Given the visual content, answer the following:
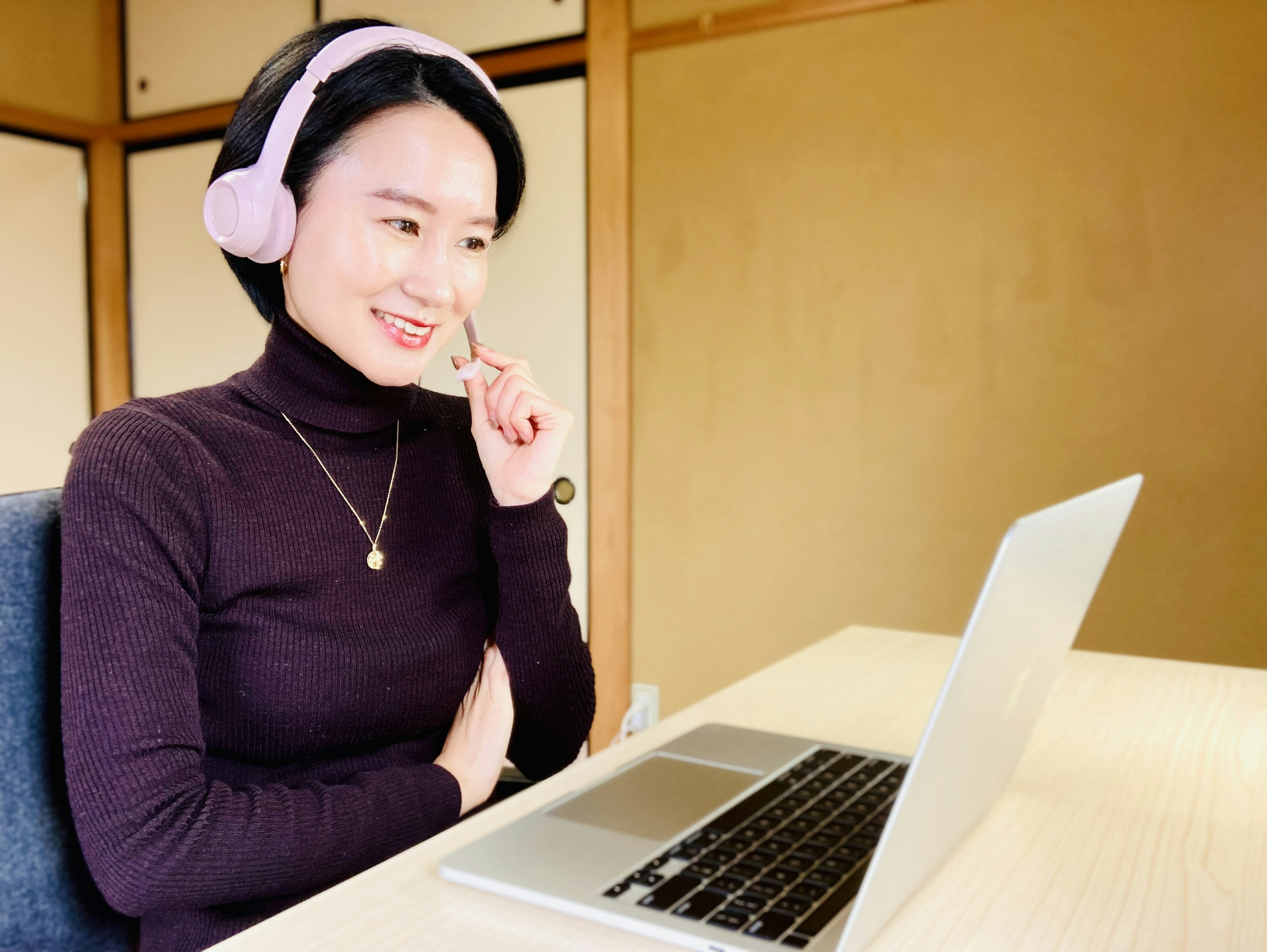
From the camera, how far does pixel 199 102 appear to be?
305cm

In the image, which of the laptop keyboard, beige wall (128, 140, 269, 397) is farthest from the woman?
beige wall (128, 140, 269, 397)

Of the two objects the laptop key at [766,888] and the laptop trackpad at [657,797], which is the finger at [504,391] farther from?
the laptop key at [766,888]

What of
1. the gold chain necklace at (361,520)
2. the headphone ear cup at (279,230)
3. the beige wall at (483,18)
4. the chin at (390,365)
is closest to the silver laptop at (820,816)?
the gold chain necklace at (361,520)

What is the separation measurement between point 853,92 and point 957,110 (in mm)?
222

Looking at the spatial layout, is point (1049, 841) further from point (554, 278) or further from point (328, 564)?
point (554, 278)

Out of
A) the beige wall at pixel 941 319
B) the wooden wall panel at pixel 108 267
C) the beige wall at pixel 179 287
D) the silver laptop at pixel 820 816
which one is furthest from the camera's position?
the wooden wall panel at pixel 108 267

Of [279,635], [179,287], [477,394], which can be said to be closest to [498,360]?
[477,394]

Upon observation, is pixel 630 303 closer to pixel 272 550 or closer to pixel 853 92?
pixel 853 92

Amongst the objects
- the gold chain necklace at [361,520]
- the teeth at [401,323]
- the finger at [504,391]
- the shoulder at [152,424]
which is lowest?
the gold chain necklace at [361,520]

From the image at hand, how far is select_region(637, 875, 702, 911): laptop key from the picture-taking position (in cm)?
61

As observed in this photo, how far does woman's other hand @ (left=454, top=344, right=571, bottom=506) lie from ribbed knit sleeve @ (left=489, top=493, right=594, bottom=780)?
0.08 feet

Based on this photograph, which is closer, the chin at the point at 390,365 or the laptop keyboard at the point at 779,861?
the laptop keyboard at the point at 779,861

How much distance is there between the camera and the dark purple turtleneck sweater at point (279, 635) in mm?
788

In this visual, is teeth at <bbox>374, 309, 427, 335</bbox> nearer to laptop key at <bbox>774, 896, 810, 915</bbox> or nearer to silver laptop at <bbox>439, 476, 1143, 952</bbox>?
silver laptop at <bbox>439, 476, 1143, 952</bbox>
